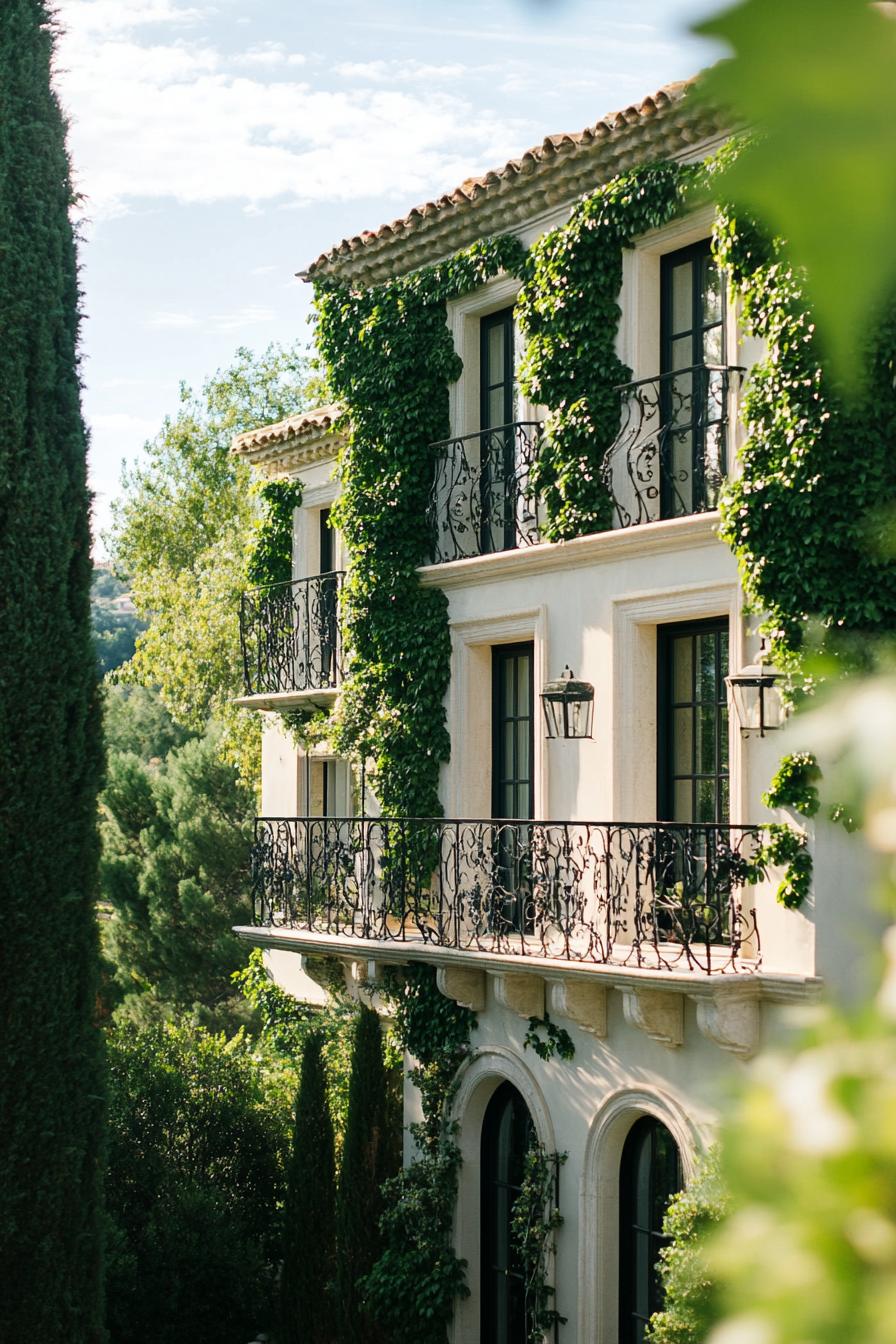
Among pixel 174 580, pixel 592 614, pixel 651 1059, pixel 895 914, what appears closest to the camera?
pixel 895 914

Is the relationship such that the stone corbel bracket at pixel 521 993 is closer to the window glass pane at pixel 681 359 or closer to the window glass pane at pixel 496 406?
the window glass pane at pixel 681 359

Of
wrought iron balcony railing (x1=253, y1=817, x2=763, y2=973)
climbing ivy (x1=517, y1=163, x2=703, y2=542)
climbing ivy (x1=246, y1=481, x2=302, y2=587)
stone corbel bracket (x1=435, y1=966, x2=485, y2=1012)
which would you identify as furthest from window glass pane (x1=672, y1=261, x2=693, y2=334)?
climbing ivy (x1=246, y1=481, x2=302, y2=587)

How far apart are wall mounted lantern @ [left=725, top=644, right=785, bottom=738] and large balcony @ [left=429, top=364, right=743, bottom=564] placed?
1.74 m

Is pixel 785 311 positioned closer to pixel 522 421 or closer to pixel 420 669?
pixel 522 421

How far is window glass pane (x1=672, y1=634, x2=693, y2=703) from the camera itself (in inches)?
560

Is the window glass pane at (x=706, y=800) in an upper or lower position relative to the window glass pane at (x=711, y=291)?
lower

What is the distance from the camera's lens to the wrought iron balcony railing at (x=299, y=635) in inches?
757

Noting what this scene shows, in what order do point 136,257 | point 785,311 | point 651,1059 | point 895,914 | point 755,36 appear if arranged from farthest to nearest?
point 136,257 < point 651,1059 < point 785,311 < point 895,914 < point 755,36

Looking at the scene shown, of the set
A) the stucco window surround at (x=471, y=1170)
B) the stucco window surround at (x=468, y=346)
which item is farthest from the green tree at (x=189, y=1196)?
the stucco window surround at (x=468, y=346)

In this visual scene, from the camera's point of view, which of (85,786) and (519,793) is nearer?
(85,786)

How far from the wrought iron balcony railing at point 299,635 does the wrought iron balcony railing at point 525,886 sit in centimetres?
190

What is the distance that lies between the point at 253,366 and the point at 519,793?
27554 mm

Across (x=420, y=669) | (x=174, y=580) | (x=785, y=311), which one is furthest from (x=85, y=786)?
(x=174, y=580)

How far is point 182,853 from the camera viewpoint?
41.2m
